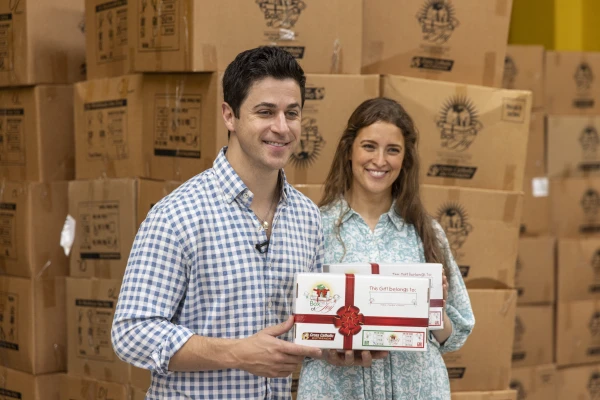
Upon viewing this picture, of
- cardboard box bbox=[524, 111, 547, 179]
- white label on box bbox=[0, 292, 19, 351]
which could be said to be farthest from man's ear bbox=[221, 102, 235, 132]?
cardboard box bbox=[524, 111, 547, 179]

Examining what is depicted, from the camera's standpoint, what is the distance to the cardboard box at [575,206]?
4359mm

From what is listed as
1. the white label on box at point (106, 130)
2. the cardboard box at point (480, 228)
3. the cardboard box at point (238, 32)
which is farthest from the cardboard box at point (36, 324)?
the cardboard box at point (480, 228)

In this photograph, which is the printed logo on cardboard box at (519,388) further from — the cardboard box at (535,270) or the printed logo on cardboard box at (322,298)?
the printed logo on cardboard box at (322,298)

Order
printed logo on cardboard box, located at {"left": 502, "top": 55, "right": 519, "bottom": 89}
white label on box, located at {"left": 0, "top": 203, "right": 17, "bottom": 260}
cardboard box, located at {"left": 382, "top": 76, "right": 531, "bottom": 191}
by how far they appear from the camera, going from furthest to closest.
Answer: printed logo on cardboard box, located at {"left": 502, "top": 55, "right": 519, "bottom": 89}, white label on box, located at {"left": 0, "top": 203, "right": 17, "bottom": 260}, cardboard box, located at {"left": 382, "top": 76, "right": 531, "bottom": 191}

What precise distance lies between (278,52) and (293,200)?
33 cm

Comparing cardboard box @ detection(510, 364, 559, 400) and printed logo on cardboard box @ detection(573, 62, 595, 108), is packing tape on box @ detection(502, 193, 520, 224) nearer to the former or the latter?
cardboard box @ detection(510, 364, 559, 400)

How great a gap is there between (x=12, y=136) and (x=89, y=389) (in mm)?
1049

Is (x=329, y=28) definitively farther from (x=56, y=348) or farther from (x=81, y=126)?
(x=56, y=348)

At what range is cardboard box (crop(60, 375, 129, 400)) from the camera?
312cm

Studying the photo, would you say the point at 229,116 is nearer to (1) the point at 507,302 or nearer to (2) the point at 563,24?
(1) the point at 507,302

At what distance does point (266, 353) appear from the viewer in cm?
161

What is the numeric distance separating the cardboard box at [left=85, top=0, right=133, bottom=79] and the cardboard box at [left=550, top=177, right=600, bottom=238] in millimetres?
2320

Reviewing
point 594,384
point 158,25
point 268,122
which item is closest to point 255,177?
point 268,122

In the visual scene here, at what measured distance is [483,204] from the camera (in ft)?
9.96
